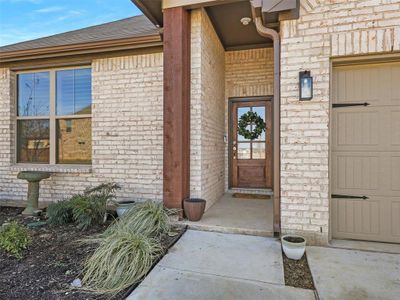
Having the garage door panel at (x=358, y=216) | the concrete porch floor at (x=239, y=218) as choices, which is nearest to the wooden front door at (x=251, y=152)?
the concrete porch floor at (x=239, y=218)

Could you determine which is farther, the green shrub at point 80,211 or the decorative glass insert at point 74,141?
the decorative glass insert at point 74,141

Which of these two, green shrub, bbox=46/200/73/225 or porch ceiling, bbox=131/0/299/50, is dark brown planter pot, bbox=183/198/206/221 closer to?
green shrub, bbox=46/200/73/225

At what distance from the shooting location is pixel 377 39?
300 centimetres

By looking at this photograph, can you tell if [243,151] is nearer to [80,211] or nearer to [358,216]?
[358,216]

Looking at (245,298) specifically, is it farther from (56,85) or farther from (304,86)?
(56,85)

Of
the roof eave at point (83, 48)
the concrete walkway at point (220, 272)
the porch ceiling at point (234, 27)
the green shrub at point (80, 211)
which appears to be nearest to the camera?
the concrete walkway at point (220, 272)

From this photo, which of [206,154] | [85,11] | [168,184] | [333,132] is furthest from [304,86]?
[85,11]

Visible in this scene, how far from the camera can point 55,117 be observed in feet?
17.2

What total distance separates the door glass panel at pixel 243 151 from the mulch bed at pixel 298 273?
133 inches

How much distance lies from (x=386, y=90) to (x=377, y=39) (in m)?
0.61

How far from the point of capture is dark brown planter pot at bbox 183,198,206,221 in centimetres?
377

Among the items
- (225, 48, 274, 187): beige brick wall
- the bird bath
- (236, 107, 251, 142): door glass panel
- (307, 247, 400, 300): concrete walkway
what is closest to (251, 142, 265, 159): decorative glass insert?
(236, 107, 251, 142): door glass panel

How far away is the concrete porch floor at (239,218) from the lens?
11.8 feet

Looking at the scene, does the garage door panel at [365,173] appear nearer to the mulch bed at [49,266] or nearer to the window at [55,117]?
the mulch bed at [49,266]
